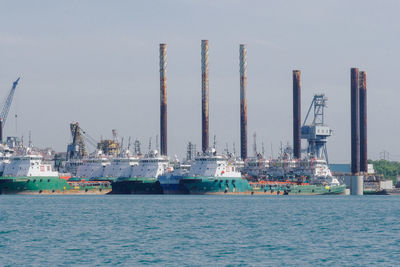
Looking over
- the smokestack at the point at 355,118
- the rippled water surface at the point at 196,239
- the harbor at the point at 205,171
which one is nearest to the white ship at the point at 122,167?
the harbor at the point at 205,171

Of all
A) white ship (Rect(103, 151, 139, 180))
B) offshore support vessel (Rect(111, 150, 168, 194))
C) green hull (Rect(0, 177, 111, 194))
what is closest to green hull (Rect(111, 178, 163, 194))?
offshore support vessel (Rect(111, 150, 168, 194))

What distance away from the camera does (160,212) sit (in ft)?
333

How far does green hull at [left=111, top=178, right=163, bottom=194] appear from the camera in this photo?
600 ft

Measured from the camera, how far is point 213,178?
562ft

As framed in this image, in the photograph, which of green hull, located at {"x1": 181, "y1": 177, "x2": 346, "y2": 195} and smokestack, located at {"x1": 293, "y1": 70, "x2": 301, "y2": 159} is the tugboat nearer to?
green hull, located at {"x1": 181, "y1": 177, "x2": 346, "y2": 195}

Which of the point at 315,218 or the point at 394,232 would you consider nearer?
the point at 394,232

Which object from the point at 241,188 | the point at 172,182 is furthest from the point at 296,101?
the point at 172,182

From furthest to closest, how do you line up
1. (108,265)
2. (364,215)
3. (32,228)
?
(364,215), (32,228), (108,265)

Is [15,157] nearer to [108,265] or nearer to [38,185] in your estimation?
[38,185]

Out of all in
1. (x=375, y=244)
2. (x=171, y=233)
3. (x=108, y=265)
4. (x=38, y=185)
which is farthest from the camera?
(x=38, y=185)

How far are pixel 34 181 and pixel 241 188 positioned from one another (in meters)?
38.7

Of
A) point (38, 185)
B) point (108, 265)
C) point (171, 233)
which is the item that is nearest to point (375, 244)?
point (171, 233)

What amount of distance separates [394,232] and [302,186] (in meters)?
116

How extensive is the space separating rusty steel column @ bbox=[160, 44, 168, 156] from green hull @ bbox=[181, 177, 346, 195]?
20888 mm
